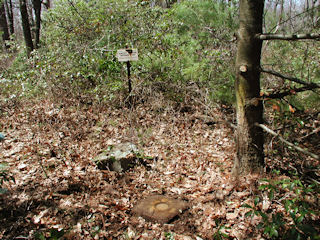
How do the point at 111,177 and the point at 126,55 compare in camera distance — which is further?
the point at 126,55

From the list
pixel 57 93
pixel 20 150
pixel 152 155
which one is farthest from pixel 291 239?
pixel 57 93

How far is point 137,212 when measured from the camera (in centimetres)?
308

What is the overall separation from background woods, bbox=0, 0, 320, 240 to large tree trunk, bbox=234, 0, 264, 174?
0.01 meters

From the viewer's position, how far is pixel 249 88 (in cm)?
297

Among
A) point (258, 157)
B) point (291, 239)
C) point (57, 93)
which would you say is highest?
point (57, 93)

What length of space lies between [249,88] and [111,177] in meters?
2.44

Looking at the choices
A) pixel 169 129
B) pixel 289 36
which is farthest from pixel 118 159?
pixel 289 36

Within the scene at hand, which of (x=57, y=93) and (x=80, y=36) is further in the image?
(x=80, y=36)

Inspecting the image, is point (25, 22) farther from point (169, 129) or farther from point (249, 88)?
point (249, 88)

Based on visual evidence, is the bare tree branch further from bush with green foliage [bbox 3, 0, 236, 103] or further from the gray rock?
the gray rock

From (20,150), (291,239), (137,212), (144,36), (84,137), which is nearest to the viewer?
(291,239)

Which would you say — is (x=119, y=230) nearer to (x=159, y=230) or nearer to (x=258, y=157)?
(x=159, y=230)

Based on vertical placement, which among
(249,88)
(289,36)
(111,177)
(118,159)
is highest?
(289,36)

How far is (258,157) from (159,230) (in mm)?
1626
